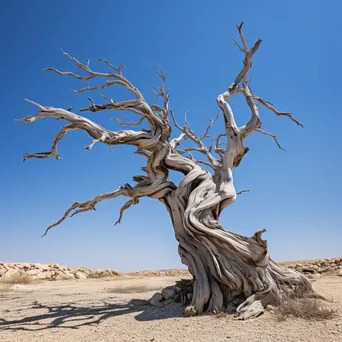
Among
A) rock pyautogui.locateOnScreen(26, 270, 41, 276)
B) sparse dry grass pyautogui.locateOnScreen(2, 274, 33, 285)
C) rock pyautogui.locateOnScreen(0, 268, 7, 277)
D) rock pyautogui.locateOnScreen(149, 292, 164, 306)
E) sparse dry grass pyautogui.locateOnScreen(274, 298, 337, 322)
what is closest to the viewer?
sparse dry grass pyautogui.locateOnScreen(274, 298, 337, 322)

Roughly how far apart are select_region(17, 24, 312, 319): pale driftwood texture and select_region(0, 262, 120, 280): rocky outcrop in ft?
32.5

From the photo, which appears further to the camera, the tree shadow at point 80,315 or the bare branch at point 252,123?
the bare branch at point 252,123

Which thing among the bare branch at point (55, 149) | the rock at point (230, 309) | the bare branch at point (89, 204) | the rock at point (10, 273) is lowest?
the rock at point (230, 309)

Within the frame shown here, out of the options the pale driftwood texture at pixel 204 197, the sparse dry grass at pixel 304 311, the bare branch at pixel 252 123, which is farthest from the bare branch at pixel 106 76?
the sparse dry grass at pixel 304 311

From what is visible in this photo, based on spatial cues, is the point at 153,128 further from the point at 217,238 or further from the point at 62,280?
the point at 62,280

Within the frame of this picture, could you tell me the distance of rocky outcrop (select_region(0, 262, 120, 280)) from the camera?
16.3 meters

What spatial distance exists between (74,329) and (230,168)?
187 inches

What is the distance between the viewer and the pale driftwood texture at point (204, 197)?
266 inches

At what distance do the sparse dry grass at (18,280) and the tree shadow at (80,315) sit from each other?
25.4 feet

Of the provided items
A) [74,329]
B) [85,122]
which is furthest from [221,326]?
[85,122]

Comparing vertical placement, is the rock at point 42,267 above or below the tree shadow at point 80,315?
above

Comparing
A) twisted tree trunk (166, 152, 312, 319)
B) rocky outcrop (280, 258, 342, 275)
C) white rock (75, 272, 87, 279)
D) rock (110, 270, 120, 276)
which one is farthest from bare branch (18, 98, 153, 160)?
rock (110, 270, 120, 276)

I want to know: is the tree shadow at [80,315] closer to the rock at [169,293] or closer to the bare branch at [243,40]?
the rock at [169,293]

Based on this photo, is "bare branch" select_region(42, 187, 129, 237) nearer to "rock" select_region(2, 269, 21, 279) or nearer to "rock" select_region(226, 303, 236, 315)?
"rock" select_region(226, 303, 236, 315)
